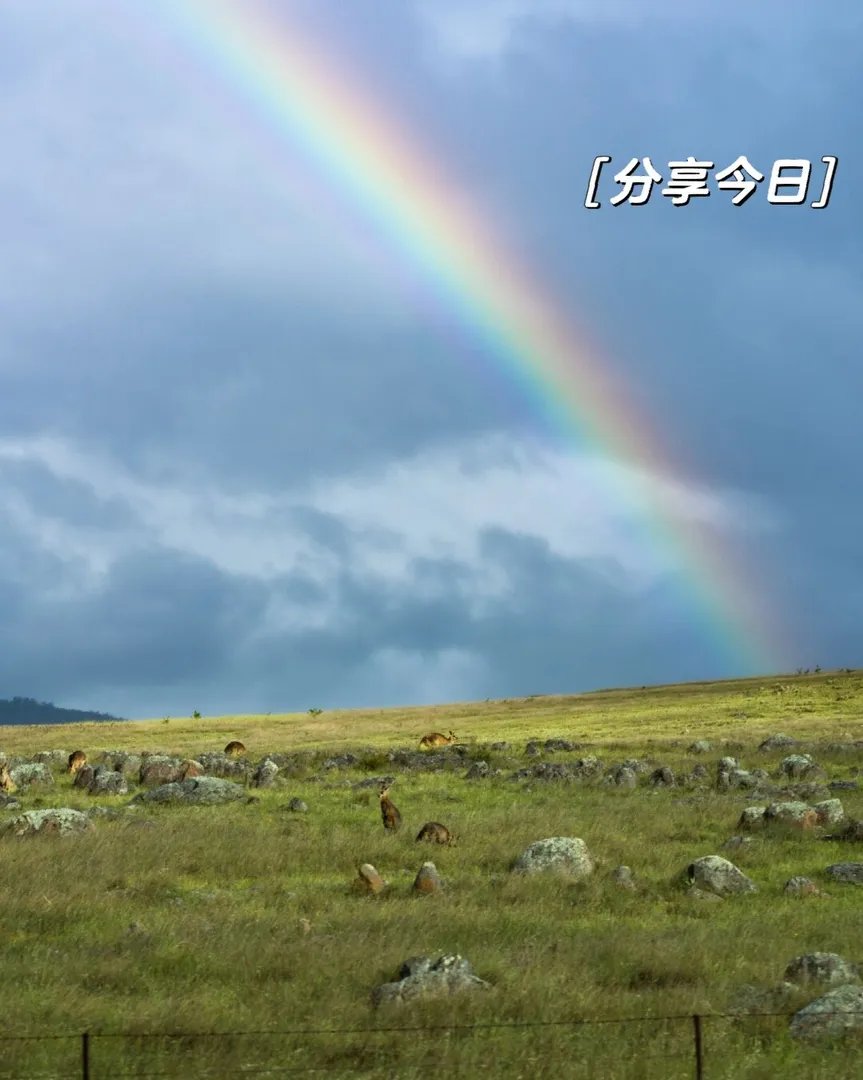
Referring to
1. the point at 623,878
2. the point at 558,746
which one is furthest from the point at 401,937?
the point at 558,746

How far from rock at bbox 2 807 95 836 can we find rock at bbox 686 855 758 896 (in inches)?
496

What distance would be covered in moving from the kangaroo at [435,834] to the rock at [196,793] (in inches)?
385

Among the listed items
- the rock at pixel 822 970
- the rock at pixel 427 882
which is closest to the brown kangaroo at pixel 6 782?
the rock at pixel 427 882

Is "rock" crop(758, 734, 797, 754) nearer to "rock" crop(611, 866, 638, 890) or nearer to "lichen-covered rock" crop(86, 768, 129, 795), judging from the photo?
"lichen-covered rock" crop(86, 768, 129, 795)

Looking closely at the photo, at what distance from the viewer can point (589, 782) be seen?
117 feet

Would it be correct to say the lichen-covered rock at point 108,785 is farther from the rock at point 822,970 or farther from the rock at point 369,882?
the rock at point 822,970

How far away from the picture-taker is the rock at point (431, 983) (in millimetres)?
12008

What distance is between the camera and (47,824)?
25062 millimetres

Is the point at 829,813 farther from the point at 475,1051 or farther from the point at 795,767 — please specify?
the point at 475,1051

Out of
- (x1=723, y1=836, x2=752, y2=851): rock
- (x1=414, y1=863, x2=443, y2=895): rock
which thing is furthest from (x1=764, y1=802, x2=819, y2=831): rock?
(x1=414, y1=863, x2=443, y2=895): rock

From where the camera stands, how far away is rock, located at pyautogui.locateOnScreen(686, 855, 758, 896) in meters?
18.8

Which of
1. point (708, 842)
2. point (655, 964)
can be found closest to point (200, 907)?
point (655, 964)

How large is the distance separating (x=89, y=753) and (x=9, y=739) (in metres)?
17.3

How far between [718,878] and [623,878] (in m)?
1.47
